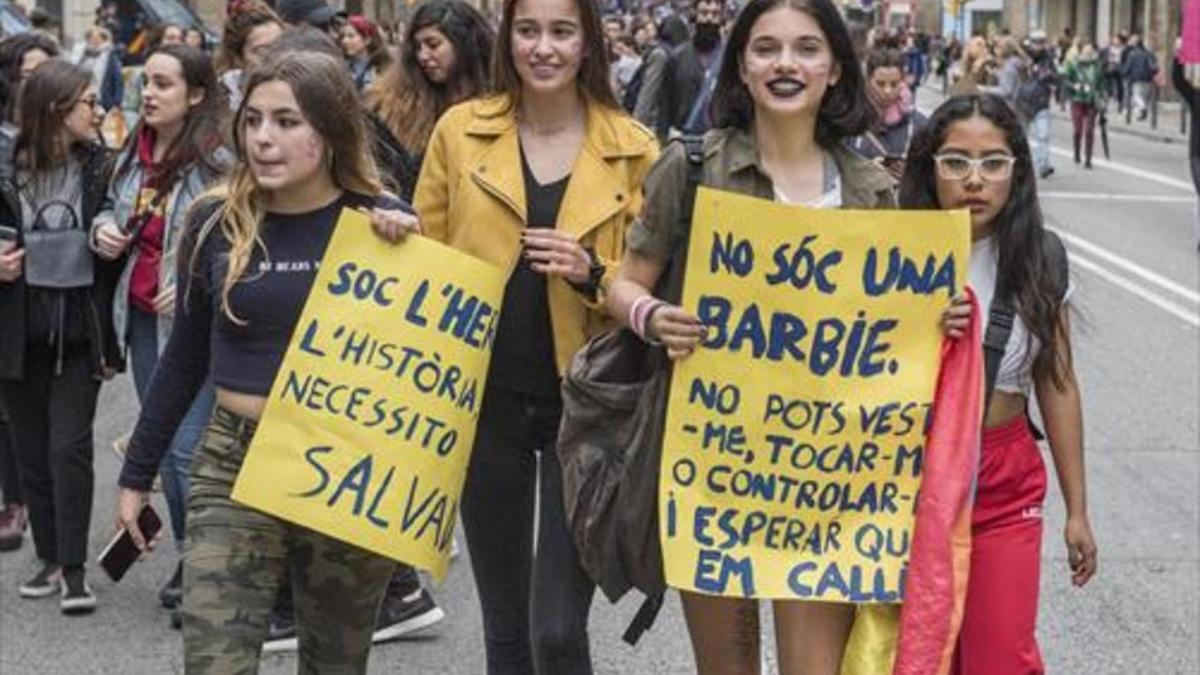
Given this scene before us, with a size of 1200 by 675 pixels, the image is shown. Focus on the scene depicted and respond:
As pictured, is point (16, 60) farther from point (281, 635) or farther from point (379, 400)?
point (379, 400)

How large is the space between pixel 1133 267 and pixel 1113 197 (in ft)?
23.3

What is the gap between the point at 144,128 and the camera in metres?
6.74

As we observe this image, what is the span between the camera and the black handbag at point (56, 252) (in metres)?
6.95

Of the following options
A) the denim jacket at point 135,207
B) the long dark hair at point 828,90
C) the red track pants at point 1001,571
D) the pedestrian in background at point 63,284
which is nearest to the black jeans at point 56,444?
the pedestrian in background at point 63,284

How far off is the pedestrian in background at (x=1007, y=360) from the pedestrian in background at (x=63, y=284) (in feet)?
11.7

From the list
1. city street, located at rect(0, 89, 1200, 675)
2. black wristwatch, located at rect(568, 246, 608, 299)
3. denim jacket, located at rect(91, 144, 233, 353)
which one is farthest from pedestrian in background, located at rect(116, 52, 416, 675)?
denim jacket, located at rect(91, 144, 233, 353)

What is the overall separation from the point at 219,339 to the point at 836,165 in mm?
1319

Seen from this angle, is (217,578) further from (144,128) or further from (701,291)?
(144,128)

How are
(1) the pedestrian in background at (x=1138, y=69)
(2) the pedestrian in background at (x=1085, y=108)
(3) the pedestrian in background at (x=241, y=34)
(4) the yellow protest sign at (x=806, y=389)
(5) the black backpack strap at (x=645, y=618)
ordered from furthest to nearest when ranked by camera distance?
(1) the pedestrian in background at (x=1138, y=69) → (2) the pedestrian in background at (x=1085, y=108) → (3) the pedestrian in background at (x=241, y=34) → (5) the black backpack strap at (x=645, y=618) → (4) the yellow protest sign at (x=806, y=389)

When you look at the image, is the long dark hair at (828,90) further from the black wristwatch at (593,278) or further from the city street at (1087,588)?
the city street at (1087,588)

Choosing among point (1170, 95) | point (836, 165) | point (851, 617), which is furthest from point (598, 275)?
point (1170, 95)

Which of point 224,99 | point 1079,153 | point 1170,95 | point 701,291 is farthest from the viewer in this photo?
point 1170,95

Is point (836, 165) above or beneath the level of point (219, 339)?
above

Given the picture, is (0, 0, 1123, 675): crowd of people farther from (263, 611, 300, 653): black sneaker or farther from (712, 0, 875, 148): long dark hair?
(263, 611, 300, 653): black sneaker
